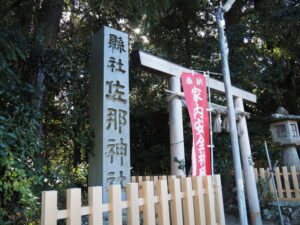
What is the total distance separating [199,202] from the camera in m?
2.84

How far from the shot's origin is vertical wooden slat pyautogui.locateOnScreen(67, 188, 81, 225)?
1.79 meters

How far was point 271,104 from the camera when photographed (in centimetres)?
1111

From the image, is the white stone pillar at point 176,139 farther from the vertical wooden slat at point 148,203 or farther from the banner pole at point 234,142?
the vertical wooden slat at point 148,203

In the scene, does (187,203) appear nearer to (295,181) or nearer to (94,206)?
(94,206)

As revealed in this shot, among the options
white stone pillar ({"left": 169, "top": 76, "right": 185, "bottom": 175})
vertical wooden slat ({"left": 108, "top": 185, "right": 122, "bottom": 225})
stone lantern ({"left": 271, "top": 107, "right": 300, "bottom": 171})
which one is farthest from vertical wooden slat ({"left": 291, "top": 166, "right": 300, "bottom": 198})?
vertical wooden slat ({"left": 108, "top": 185, "right": 122, "bottom": 225})

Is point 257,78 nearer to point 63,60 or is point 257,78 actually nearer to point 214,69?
point 214,69

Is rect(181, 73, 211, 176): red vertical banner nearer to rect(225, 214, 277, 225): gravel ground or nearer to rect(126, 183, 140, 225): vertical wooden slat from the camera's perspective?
rect(126, 183, 140, 225): vertical wooden slat

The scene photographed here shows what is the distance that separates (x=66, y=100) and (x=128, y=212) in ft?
7.52

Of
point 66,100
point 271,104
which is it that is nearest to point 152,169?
point 66,100

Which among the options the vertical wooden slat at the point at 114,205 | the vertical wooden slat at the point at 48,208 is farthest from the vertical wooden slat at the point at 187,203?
the vertical wooden slat at the point at 48,208

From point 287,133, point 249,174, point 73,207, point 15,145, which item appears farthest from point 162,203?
point 287,133

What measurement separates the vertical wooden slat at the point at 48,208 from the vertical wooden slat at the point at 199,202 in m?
1.63

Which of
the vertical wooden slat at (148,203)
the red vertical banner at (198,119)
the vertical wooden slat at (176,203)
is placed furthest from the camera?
the red vertical banner at (198,119)

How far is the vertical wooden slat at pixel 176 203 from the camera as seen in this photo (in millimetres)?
2584
